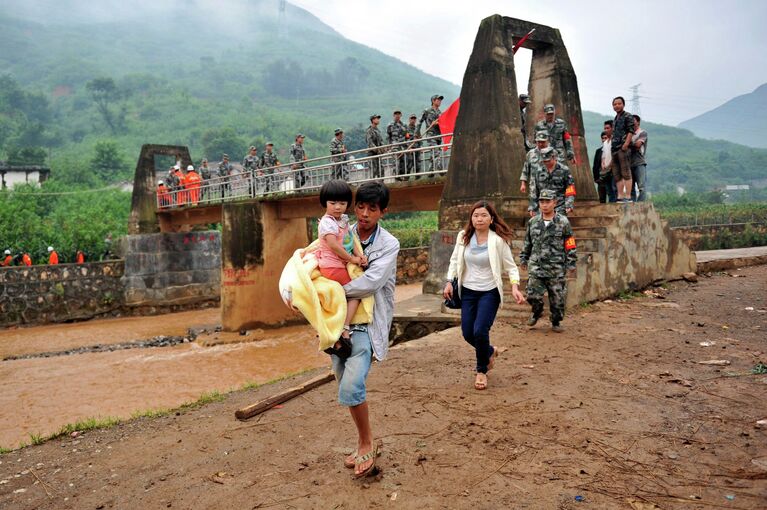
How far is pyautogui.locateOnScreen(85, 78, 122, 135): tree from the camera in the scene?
95831 millimetres

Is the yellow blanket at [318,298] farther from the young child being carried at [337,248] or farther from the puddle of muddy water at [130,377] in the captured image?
the puddle of muddy water at [130,377]

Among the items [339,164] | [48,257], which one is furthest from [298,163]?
[48,257]

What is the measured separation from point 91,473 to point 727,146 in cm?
14093

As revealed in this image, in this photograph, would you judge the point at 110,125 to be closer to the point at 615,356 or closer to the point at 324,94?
the point at 324,94

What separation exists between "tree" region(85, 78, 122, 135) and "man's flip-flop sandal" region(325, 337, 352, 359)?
102859 millimetres

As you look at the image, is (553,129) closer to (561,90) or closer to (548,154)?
(548,154)

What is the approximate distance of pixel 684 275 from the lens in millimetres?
10633

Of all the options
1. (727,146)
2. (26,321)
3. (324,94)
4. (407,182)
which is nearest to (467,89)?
(407,182)

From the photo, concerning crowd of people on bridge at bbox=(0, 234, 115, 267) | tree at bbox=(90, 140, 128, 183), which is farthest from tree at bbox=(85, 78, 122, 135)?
crowd of people on bridge at bbox=(0, 234, 115, 267)

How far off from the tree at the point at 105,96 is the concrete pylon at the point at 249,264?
87847 mm

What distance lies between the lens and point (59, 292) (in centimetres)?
2280

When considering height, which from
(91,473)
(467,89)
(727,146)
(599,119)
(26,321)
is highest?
(599,119)

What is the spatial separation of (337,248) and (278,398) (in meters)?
2.55

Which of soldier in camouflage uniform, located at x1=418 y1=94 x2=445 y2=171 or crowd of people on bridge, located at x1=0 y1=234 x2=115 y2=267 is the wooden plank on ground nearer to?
soldier in camouflage uniform, located at x1=418 y1=94 x2=445 y2=171
